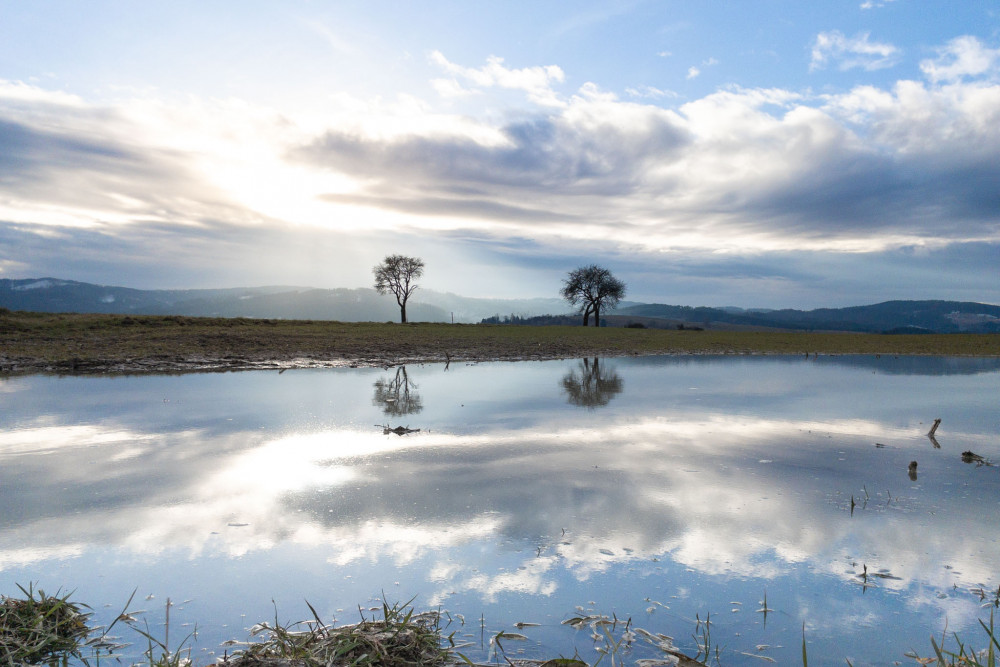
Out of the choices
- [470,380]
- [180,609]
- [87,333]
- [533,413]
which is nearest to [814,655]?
[180,609]

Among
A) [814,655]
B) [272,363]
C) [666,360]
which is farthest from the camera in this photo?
[666,360]

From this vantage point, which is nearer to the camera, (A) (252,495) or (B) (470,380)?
(A) (252,495)

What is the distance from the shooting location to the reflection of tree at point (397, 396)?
41.1ft

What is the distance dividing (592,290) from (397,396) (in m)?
88.9

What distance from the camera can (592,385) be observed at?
1742 cm

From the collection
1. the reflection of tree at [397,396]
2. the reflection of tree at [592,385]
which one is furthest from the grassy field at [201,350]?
the reflection of tree at [397,396]

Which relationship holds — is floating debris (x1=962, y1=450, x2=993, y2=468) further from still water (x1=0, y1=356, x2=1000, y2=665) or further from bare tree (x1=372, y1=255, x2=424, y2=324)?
bare tree (x1=372, y1=255, x2=424, y2=324)

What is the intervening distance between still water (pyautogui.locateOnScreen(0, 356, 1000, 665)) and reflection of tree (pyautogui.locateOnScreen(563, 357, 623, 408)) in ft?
5.13

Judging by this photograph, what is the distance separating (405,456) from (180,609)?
15.1 ft

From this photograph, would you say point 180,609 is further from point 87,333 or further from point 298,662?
point 87,333

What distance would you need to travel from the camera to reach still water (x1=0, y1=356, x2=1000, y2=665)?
418cm

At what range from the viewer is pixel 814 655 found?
12.2ft

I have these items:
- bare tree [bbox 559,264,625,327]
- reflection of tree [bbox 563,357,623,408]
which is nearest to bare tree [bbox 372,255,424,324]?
bare tree [bbox 559,264,625,327]

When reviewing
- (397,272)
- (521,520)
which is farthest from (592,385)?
(397,272)
